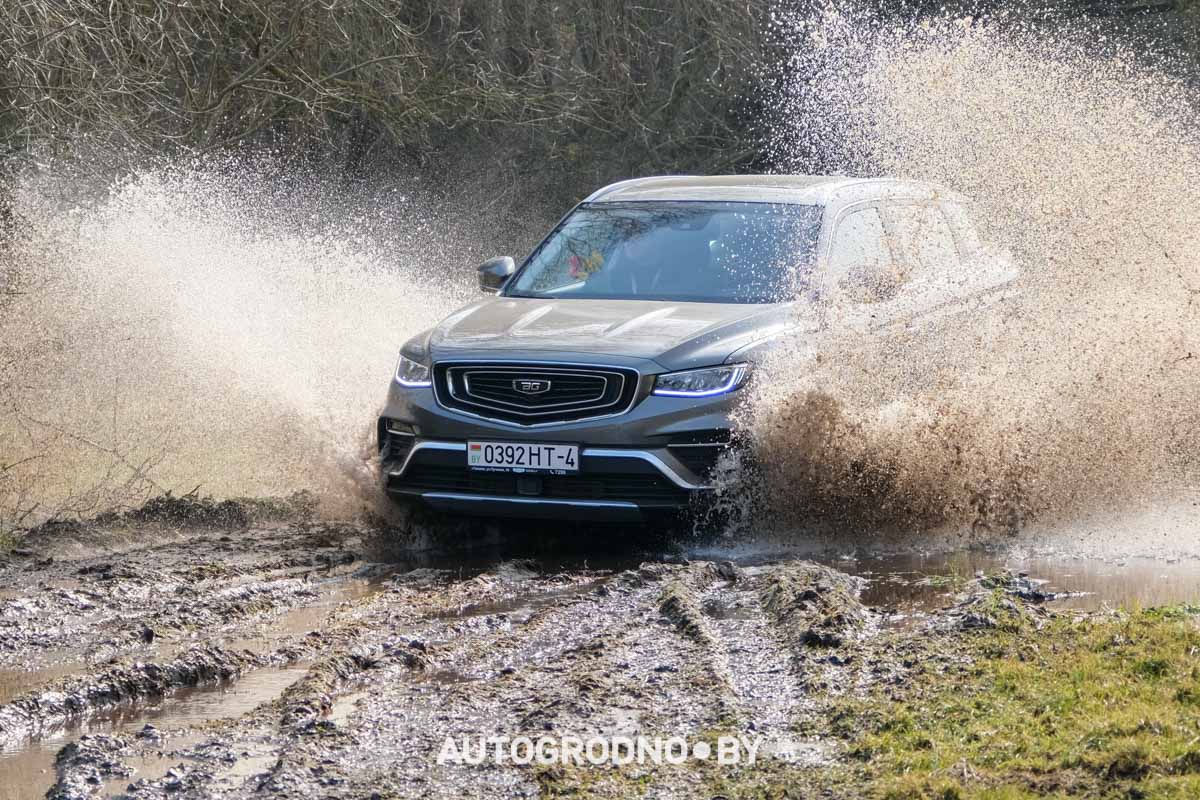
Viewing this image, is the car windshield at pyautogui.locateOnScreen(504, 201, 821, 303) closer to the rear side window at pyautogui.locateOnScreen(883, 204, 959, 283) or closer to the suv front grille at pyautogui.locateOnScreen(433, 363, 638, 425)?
the rear side window at pyautogui.locateOnScreen(883, 204, 959, 283)

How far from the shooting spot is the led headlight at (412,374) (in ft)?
27.3

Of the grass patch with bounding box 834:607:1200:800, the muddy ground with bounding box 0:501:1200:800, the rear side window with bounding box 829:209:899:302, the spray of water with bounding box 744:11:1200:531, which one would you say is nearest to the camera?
the grass patch with bounding box 834:607:1200:800

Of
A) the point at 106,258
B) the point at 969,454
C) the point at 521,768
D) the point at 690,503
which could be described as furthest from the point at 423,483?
the point at 106,258

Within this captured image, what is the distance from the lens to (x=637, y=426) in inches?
306

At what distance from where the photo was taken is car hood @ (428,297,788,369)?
7.91 m

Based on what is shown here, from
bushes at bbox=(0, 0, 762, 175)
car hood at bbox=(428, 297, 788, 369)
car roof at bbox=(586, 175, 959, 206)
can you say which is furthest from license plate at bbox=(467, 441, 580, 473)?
bushes at bbox=(0, 0, 762, 175)

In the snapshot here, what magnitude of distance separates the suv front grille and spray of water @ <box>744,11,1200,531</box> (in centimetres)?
67

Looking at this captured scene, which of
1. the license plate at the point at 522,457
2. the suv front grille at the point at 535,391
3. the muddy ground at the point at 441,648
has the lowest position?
the muddy ground at the point at 441,648

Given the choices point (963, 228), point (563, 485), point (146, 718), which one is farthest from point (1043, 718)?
point (963, 228)

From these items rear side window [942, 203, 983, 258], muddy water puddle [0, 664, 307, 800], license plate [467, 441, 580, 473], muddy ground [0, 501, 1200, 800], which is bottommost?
muddy water puddle [0, 664, 307, 800]

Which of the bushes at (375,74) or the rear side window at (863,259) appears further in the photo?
the bushes at (375,74)

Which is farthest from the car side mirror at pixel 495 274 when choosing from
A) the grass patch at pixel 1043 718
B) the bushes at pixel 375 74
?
the grass patch at pixel 1043 718

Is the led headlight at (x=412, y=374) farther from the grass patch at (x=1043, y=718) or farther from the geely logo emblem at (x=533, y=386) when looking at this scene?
the grass patch at (x=1043, y=718)

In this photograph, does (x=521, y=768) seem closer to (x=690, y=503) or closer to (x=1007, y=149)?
(x=690, y=503)
